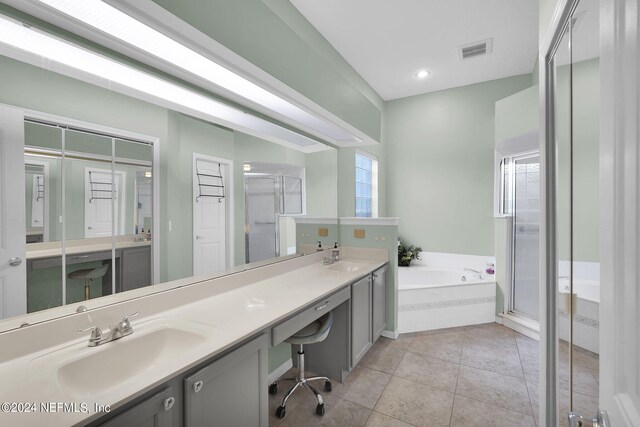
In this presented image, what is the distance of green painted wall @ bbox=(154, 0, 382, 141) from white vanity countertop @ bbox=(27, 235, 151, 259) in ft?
3.16

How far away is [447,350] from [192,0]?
3.27 metres

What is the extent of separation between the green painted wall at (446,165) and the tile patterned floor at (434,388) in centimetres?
157

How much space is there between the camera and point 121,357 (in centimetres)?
109

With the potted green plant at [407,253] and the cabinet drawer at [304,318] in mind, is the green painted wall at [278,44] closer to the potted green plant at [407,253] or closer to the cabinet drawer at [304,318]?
the cabinet drawer at [304,318]

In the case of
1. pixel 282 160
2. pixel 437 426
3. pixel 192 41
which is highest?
pixel 192 41

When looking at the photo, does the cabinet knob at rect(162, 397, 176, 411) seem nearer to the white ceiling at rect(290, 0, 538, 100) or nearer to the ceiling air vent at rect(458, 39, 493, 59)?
the white ceiling at rect(290, 0, 538, 100)

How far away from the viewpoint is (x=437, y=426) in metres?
1.78

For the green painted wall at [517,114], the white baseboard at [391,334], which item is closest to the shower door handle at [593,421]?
the white baseboard at [391,334]

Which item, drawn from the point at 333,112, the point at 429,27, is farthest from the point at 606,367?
the point at 429,27

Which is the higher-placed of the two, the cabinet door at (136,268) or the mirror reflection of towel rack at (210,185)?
the mirror reflection of towel rack at (210,185)

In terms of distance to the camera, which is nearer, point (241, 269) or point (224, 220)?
point (224, 220)

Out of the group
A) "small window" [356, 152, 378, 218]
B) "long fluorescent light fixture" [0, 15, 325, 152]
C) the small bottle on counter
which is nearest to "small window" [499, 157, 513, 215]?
the small bottle on counter

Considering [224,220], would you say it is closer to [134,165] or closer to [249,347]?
[134,165]

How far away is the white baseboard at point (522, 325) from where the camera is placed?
116 inches
